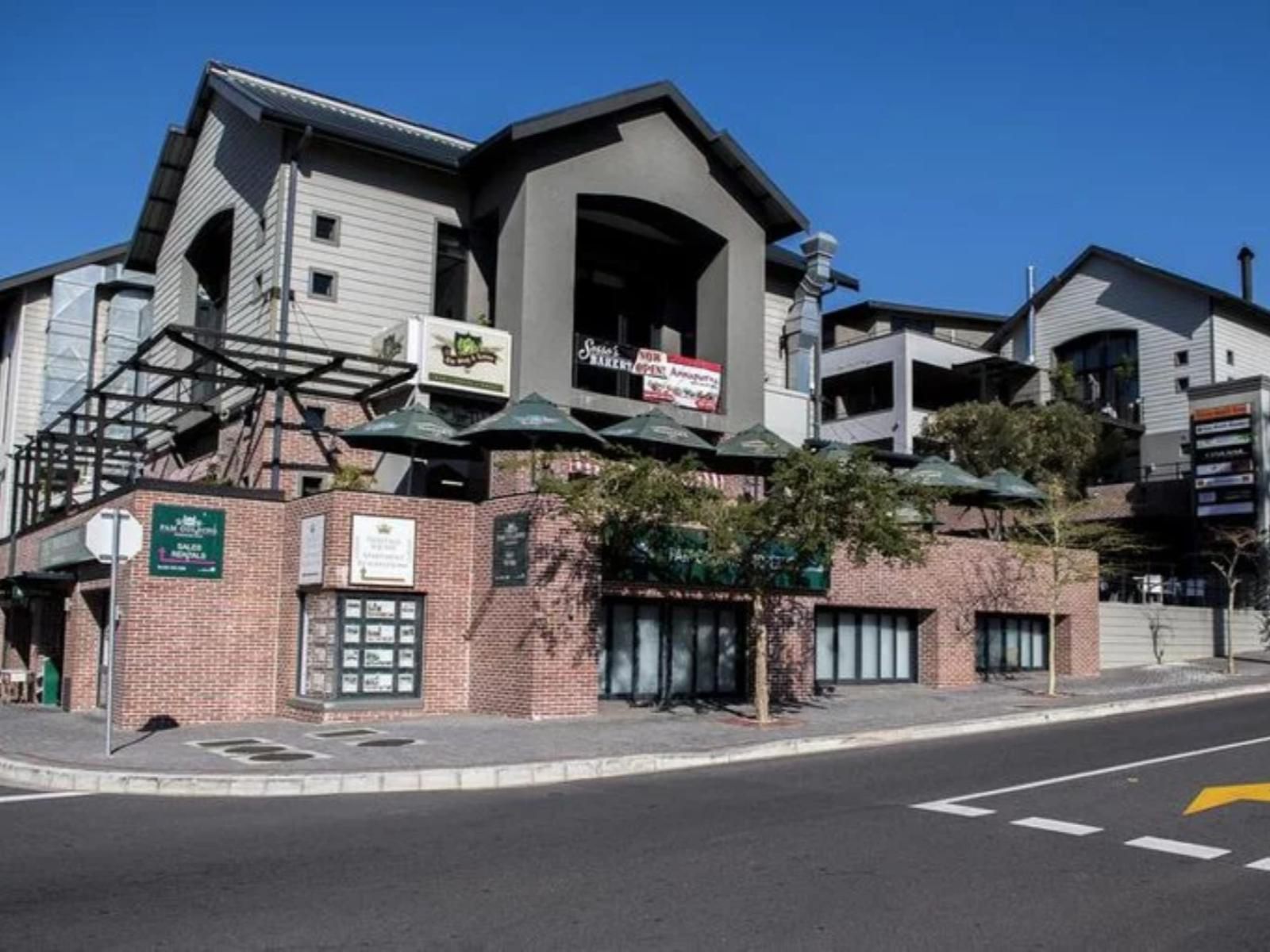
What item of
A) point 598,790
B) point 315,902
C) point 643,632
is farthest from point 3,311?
point 315,902

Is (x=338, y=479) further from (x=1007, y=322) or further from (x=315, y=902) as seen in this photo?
(x=1007, y=322)

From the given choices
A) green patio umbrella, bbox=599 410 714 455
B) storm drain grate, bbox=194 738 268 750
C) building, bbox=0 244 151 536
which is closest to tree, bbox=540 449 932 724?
green patio umbrella, bbox=599 410 714 455

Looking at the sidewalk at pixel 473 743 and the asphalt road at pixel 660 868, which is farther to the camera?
the sidewalk at pixel 473 743

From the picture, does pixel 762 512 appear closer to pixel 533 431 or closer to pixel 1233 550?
pixel 533 431

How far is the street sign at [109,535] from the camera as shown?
46.4 ft

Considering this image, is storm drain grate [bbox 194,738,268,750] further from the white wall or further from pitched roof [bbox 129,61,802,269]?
the white wall

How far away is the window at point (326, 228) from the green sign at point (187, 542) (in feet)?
21.7

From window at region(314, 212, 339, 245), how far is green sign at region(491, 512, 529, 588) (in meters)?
7.52

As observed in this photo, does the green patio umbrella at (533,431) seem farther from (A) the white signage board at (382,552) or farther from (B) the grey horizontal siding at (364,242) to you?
(B) the grey horizontal siding at (364,242)

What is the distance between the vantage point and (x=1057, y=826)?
398 inches

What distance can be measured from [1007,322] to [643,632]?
3390cm

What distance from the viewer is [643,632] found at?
2077 centimetres

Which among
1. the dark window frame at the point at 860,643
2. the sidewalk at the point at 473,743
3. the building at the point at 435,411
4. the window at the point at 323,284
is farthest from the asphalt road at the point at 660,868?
the window at the point at 323,284

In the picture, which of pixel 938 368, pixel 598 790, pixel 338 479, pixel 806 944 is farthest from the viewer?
pixel 938 368
